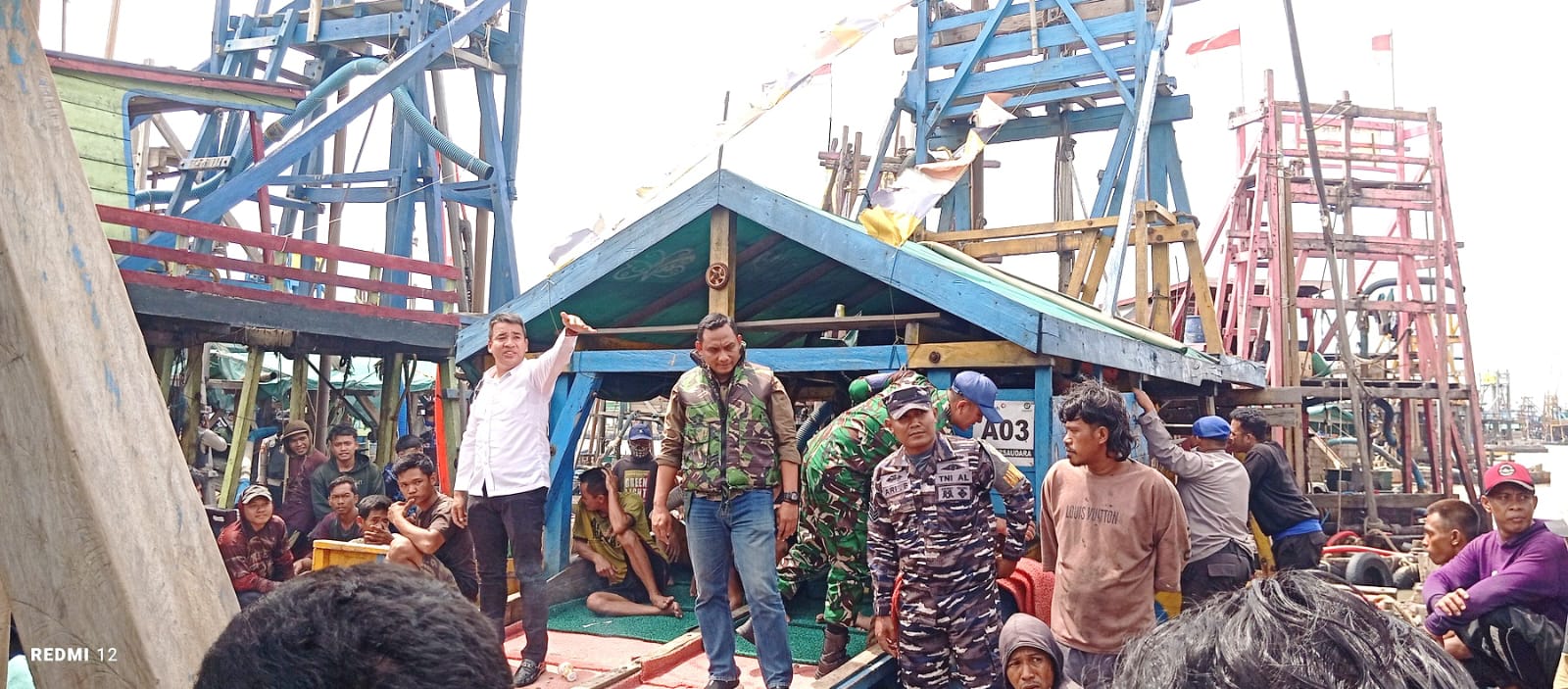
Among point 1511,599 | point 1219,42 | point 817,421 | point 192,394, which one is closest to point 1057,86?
point 1219,42

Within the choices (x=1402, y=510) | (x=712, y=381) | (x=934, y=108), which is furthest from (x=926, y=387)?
(x=1402, y=510)

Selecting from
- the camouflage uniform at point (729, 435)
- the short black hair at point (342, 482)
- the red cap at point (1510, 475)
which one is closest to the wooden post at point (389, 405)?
the short black hair at point (342, 482)

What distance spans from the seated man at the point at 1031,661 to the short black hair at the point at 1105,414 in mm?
961

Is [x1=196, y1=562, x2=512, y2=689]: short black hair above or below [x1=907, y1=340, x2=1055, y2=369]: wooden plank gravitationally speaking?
below

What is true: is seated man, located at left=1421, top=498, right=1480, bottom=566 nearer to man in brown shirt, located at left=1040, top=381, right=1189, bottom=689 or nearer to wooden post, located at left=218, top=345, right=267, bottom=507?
man in brown shirt, located at left=1040, top=381, right=1189, bottom=689

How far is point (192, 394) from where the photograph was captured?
10836 mm

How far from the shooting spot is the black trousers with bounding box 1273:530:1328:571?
662 centimetres

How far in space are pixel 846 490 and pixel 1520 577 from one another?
3159 mm

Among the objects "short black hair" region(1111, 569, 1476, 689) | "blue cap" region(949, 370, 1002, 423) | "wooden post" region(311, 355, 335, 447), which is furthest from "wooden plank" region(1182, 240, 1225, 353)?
"wooden post" region(311, 355, 335, 447)

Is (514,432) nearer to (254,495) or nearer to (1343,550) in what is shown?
(254,495)

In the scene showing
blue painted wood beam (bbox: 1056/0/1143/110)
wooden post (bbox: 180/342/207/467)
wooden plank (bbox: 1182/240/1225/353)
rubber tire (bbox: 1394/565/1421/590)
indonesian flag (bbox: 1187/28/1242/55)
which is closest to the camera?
rubber tire (bbox: 1394/565/1421/590)

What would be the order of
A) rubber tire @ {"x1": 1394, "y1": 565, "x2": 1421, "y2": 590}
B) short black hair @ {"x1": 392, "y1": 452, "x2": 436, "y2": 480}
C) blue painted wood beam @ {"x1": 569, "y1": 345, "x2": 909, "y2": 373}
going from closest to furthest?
1. short black hair @ {"x1": 392, "y1": 452, "x2": 436, "y2": 480}
2. blue painted wood beam @ {"x1": 569, "y1": 345, "x2": 909, "y2": 373}
3. rubber tire @ {"x1": 1394, "y1": 565, "x2": 1421, "y2": 590}

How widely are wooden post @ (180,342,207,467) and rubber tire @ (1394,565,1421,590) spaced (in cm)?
1162

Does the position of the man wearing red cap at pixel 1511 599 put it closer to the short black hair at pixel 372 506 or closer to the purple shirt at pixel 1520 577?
the purple shirt at pixel 1520 577
